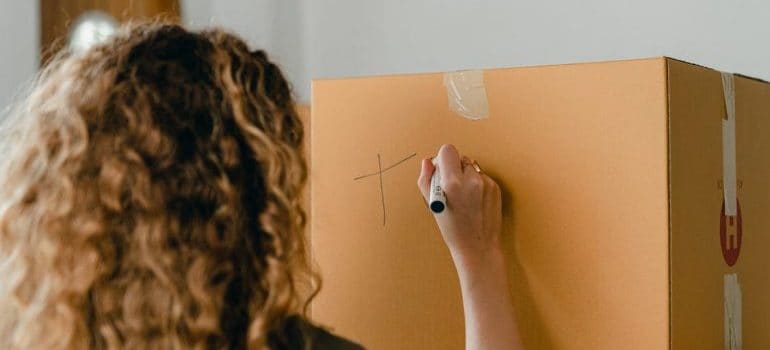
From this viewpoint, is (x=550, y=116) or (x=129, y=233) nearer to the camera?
(x=129, y=233)

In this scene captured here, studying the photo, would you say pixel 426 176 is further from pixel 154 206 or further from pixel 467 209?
pixel 154 206

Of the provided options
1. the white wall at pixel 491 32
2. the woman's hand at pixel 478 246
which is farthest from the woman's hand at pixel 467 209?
the white wall at pixel 491 32

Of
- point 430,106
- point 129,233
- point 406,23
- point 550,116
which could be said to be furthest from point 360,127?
point 406,23

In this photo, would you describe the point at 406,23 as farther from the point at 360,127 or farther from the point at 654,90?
the point at 654,90

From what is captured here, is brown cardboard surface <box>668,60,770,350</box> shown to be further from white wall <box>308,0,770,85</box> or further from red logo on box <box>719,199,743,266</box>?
white wall <box>308,0,770,85</box>

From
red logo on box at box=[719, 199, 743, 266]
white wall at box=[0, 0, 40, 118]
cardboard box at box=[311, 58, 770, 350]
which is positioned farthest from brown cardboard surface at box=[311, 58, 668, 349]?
white wall at box=[0, 0, 40, 118]

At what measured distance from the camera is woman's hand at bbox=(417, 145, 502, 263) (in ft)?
2.95

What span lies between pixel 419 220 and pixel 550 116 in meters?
0.18

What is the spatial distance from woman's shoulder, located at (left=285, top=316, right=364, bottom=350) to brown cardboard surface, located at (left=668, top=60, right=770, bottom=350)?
31 cm

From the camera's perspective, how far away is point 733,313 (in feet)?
3.21

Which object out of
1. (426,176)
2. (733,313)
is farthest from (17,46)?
(733,313)

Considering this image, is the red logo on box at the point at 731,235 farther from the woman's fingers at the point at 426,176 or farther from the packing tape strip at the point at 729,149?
the woman's fingers at the point at 426,176

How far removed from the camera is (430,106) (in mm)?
950

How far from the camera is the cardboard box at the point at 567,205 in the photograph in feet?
2.80
